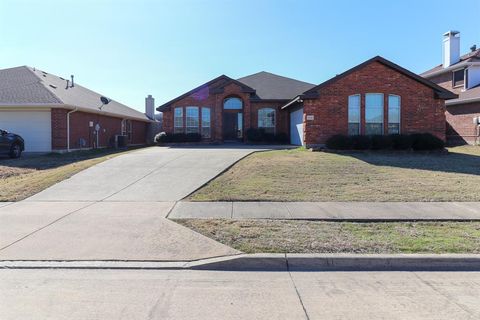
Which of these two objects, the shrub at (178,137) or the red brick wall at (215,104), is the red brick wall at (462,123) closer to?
the red brick wall at (215,104)

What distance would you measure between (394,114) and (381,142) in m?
2.66

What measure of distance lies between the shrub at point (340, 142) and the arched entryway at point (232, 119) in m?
11.4

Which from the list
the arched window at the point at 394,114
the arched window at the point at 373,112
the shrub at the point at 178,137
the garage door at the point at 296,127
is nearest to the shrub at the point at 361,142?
the arched window at the point at 373,112

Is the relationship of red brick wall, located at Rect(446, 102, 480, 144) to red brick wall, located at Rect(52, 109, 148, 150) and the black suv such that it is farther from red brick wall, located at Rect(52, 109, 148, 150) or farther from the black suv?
the black suv

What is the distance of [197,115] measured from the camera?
29.3 meters

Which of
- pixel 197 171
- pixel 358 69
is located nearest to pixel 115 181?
pixel 197 171

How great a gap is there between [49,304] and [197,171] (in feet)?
31.5

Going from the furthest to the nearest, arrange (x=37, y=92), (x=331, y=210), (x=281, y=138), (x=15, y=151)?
(x=281, y=138) → (x=37, y=92) → (x=15, y=151) → (x=331, y=210)

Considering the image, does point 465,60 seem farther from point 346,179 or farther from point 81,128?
point 81,128

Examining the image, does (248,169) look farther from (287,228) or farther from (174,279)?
(174,279)

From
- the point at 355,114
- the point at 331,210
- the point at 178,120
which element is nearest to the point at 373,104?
the point at 355,114

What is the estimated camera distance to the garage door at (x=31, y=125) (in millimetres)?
21922

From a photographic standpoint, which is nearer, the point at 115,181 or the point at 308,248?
the point at 308,248

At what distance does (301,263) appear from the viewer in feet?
19.5
